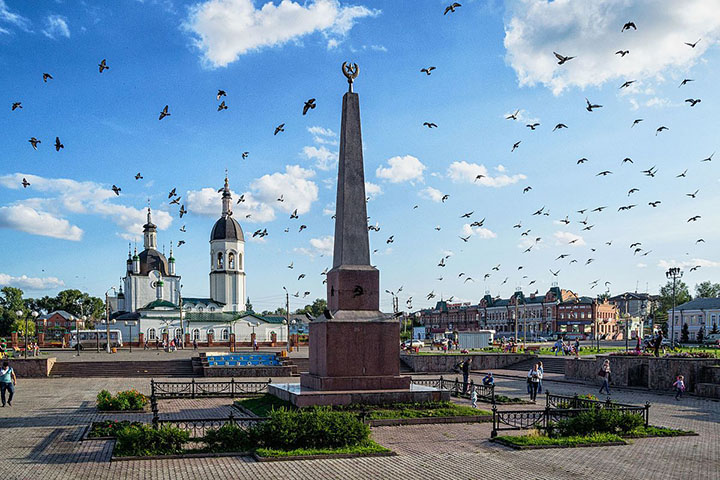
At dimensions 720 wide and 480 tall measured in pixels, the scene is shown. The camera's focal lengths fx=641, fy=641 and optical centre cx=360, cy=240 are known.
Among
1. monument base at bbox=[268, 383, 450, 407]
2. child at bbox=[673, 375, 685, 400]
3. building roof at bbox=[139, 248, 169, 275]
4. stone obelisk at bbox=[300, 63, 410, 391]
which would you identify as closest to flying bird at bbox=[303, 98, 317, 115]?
stone obelisk at bbox=[300, 63, 410, 391]

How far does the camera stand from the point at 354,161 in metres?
18.8

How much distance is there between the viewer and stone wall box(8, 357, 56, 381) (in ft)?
101

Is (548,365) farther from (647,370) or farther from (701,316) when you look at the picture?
(701,316)

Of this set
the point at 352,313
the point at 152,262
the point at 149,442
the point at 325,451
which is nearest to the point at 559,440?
the point at 325,451

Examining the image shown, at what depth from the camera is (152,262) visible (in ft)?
281

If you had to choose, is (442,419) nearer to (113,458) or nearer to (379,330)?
(379,330)

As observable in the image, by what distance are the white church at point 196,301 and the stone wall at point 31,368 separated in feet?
112

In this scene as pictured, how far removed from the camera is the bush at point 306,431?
1227 centimetres

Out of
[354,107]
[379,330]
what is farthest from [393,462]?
[354,107]

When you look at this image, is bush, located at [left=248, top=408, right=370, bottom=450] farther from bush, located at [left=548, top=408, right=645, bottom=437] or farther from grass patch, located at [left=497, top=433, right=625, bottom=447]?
bush, located at [left=548, top=408, right=645, bottom=437]

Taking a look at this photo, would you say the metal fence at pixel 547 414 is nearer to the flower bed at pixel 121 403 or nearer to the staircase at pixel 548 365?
the flower bed at pixel 121 403

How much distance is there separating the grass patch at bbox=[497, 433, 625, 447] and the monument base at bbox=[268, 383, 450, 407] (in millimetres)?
4034

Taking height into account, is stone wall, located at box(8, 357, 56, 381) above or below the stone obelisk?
below

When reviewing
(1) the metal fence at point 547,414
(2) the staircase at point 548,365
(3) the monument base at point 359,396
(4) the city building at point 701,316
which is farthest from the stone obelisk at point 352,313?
(4) the city building at point 701,316
